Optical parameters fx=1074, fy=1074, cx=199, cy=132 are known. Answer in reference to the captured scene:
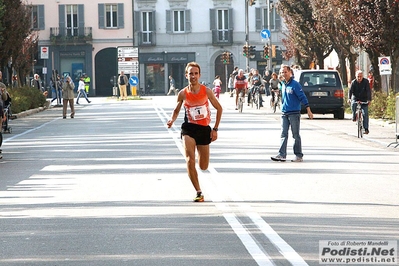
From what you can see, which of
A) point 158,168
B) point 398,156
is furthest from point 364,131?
point 158,168

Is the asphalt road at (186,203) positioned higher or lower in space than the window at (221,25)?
lower

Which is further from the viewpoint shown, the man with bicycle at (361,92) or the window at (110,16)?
the window at (110,16)

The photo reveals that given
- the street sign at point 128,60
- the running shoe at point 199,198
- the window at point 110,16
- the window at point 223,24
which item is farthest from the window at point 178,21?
the running shoe at point 199,198

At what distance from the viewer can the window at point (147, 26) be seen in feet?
277

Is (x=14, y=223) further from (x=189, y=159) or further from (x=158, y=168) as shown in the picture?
(x=158, y=168)

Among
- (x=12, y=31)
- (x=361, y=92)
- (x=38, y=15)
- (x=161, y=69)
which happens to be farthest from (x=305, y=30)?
(x=38, y=15)

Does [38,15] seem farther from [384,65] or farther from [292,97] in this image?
[292,97]

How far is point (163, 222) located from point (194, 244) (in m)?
1.59

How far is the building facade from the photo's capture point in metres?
84.1

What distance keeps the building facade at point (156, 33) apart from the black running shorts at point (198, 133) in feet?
231

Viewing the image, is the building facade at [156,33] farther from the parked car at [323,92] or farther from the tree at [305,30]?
the parked car at [323,92]

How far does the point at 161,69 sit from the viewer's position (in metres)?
85.1

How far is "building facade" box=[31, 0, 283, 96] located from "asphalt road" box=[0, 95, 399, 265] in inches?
2331

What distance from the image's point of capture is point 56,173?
17.5 meters
